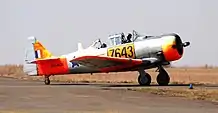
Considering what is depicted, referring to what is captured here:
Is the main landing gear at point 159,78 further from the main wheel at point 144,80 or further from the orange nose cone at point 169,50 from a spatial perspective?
the orange nose cone at point 169,50

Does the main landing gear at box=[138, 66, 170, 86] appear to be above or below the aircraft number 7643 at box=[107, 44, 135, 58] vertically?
below

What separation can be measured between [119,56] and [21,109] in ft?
51.7

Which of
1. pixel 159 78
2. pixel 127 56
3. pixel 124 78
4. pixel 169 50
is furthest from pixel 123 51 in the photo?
pixel 124 78

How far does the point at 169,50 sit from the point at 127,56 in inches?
Answer: 103

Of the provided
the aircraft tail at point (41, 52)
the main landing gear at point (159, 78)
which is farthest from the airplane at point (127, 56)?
the aircraft tail at point (41, 52)

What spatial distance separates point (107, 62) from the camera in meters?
29.7

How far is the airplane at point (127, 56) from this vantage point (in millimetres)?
28594

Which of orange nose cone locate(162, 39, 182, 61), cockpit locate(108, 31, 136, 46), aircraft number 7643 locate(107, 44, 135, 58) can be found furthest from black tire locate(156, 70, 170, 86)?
cockpit locate(108, 31, 136, 46)

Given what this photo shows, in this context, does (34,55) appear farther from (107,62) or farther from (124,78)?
(124,78)

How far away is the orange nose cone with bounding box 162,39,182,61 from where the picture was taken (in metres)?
28.3

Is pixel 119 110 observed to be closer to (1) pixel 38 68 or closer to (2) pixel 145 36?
(2) pixel 145 36

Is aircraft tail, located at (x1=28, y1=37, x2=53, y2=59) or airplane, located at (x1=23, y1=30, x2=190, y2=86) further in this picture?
aircraft tail, located at (x1=28, y1=37, x2=53, y2=59)

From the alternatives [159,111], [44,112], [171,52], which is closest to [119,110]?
[159,111]

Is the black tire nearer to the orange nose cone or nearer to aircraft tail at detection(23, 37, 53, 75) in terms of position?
the orange nose cone
